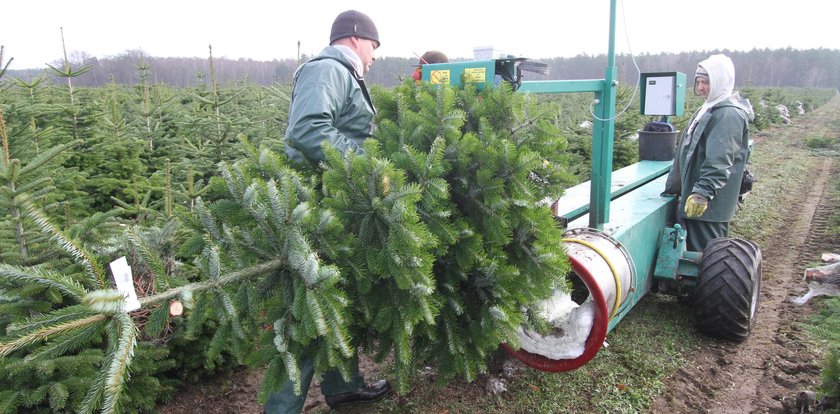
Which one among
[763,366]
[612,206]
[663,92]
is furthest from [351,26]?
[663,92]

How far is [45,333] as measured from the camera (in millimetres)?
1418

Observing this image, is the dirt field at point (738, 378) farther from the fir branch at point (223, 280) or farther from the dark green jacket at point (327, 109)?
the fir branch at point (223, 280)

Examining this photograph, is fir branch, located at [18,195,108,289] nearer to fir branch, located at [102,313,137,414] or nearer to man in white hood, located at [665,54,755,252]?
fir branch, located at [102,313,137,414]

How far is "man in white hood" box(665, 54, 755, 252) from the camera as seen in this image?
4.27 meters

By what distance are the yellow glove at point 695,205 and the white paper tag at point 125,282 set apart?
159 inches

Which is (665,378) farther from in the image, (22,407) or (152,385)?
(22,407)

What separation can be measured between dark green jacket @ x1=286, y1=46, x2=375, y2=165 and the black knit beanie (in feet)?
0.51

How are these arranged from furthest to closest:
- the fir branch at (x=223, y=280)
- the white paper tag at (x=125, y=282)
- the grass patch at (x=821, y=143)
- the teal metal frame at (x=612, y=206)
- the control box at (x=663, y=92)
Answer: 1. the grass patch at (x=821, y=143)
2. the control box at (x=663, y=92)
3. the teal metal frame at (x=612, y=206)
4. the fir branch at (x=223, y=280)
5. the white paper tag at (x=125, y=282)

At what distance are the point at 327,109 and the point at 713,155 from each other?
313 centimetres

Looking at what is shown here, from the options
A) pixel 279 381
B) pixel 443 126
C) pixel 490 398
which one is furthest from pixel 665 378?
pixel 279 381

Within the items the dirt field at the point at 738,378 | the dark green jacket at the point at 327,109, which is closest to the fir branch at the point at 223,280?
the dark green jacket at the point at 327,109

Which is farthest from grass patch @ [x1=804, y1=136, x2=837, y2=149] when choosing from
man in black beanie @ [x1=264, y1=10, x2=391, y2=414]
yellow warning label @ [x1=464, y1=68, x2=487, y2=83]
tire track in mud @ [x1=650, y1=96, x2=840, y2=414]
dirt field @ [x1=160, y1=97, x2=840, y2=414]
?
man in black beanie @ [x1=264, y1=10, x2=391, y2=414]

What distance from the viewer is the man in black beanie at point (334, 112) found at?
9.14ft

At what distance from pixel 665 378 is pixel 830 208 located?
6.92 m
